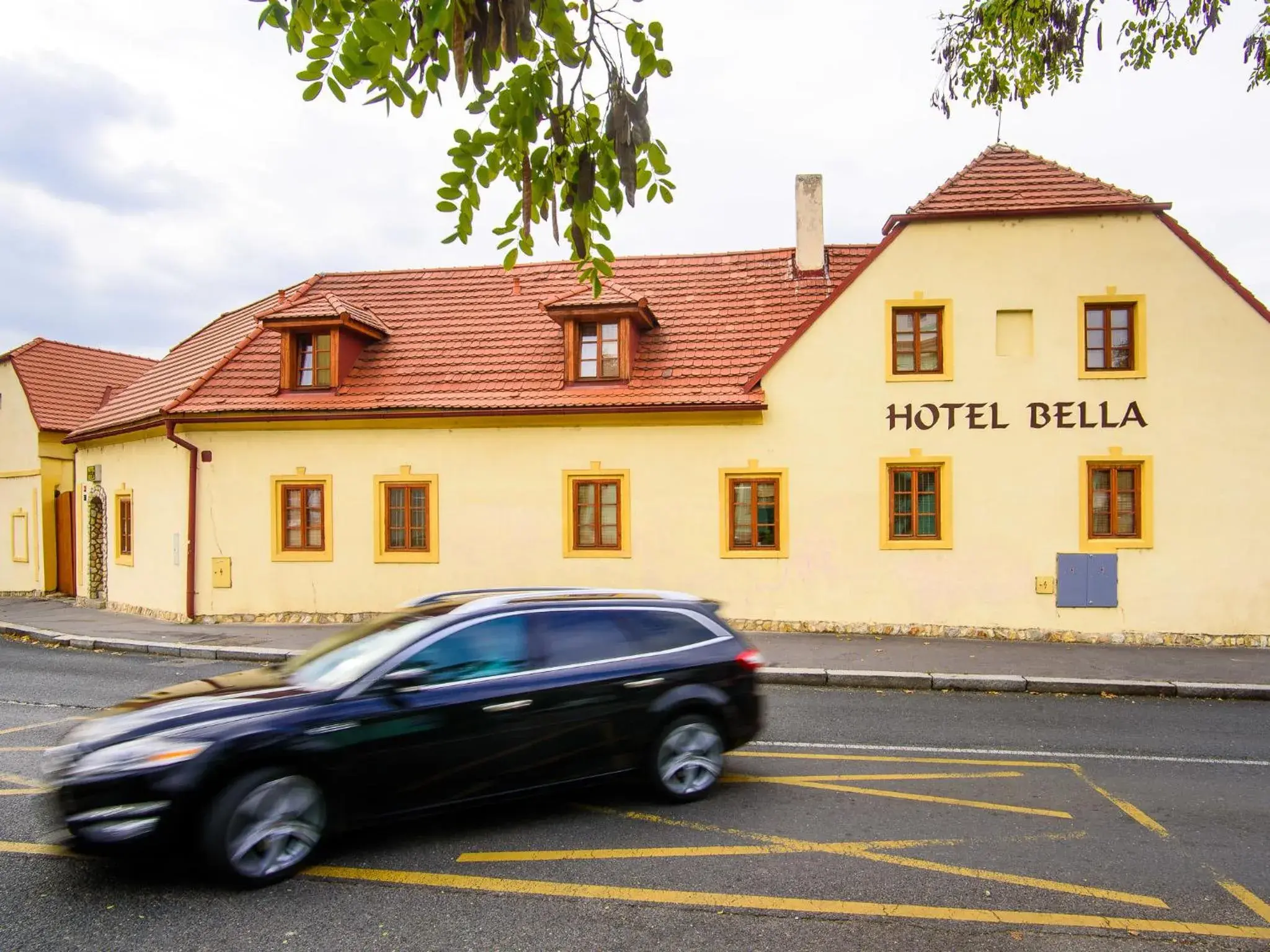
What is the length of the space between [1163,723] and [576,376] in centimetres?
1010

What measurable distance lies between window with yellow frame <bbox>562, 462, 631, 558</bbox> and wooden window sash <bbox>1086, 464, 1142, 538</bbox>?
7.55 m

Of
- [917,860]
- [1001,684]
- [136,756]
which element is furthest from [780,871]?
[1001,684]

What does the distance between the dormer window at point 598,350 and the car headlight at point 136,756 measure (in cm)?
1108

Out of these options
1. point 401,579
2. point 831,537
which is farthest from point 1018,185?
point 401,579

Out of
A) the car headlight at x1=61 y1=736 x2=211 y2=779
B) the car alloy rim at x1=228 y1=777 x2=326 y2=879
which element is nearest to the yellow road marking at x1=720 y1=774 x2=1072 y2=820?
the car alloy rim at x1=228 y1=777 x2=326 y2=879

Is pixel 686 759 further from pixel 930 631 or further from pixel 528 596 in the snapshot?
pixel 930 631

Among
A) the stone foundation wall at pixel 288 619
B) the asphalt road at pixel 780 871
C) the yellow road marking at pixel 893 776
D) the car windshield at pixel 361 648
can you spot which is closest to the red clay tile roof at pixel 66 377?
the stone foundation wall at pixel 288 619

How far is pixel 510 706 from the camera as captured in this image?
17.5 ft

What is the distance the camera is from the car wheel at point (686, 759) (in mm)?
5922

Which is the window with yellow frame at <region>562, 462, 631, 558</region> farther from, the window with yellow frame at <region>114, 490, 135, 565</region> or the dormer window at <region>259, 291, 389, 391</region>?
the window with yellow frame at <region>114, 490, 135, 565</region>

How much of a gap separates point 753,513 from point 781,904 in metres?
10.0

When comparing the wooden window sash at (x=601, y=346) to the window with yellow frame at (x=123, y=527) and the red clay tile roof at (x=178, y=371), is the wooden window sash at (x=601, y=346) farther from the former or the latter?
the window with yellow frame at (x=123, y=527)

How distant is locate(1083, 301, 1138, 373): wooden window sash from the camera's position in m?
13.6

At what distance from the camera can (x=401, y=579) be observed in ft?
48.8
